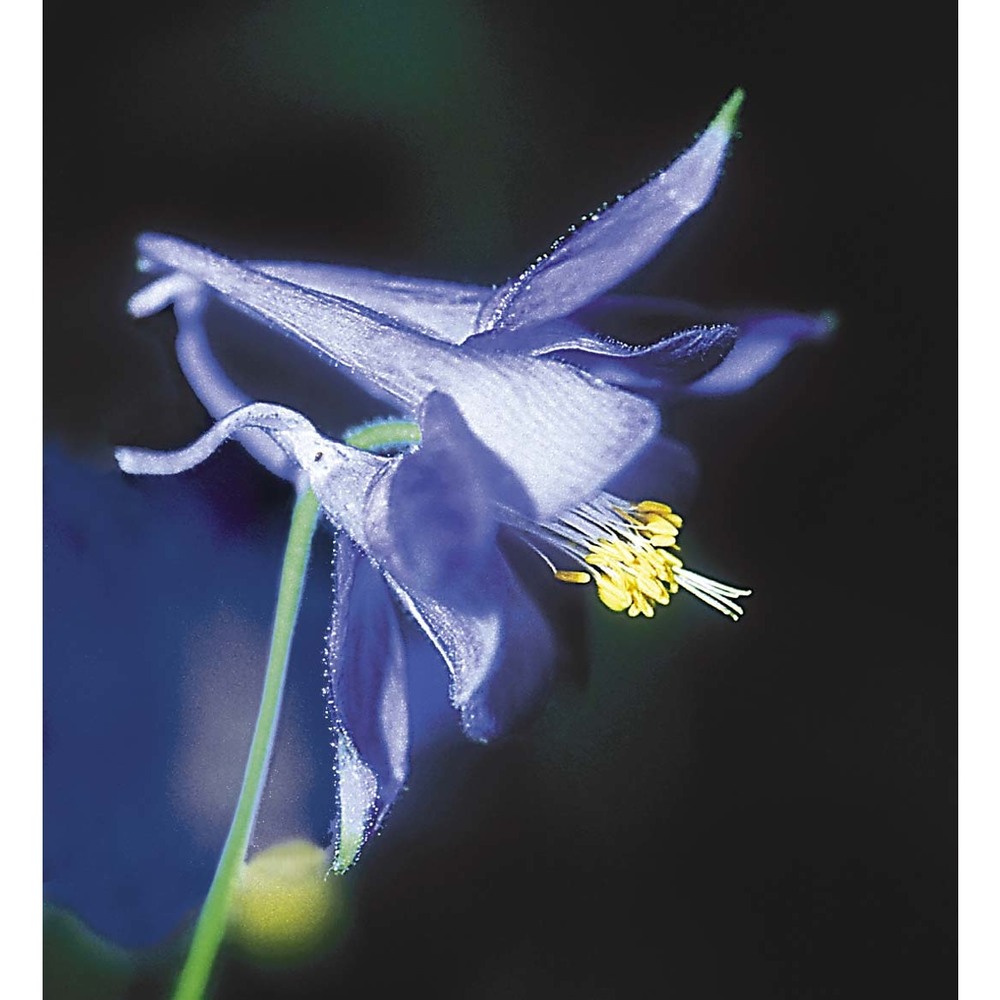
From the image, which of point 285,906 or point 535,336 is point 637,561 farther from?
point 285,906

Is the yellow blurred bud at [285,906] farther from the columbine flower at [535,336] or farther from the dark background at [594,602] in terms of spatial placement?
the columbine flower at [535,336]

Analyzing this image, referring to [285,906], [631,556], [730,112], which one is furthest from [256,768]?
[730,112]

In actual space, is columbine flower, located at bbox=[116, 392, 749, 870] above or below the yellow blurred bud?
above

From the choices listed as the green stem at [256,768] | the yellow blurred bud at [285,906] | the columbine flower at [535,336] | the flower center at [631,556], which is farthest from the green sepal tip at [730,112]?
the yellow blurred bud at [285,906]

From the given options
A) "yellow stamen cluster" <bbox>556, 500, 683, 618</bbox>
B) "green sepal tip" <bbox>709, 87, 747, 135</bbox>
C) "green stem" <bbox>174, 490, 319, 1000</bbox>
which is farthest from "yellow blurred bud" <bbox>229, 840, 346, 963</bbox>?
"green sepal tip" <bbox>709, 87, 747, 135</bbox>

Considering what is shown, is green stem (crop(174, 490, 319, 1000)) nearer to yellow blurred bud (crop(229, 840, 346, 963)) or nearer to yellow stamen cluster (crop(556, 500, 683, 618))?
yellow blurred bud (crop(229, 840, 346, 963))
